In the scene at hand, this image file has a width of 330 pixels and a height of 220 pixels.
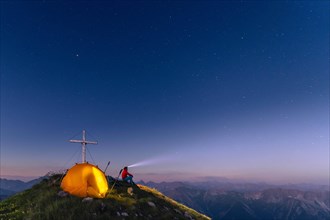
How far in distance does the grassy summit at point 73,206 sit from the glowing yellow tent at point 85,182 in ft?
2.58

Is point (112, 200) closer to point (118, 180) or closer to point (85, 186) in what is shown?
point (85, 186)

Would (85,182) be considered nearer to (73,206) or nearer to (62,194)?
(62,194)

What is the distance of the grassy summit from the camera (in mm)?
20109

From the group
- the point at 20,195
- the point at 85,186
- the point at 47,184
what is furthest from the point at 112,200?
the point at 20,195

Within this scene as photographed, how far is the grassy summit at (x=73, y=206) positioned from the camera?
20109 mm

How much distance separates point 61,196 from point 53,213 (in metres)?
3.81

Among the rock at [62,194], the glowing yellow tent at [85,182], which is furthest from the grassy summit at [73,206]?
the glowing yellow tent at [85,182]

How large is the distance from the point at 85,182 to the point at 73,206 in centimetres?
367

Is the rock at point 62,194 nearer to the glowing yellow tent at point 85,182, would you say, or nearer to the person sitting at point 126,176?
the glowing yellow tent at point 85,182

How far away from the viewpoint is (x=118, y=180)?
32.4 metres

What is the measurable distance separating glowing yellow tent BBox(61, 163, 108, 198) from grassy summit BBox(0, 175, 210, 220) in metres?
0.79

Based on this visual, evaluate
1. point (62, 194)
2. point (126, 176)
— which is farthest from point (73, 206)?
point (126, 176)

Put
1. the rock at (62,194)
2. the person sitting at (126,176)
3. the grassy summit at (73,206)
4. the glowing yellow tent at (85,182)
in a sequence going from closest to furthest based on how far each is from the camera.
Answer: the grassy summit at (73,206), the rock at (62,194), the glowing yellow tent at (85,182), the person sitting at (126,176)

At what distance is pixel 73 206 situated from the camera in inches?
831
